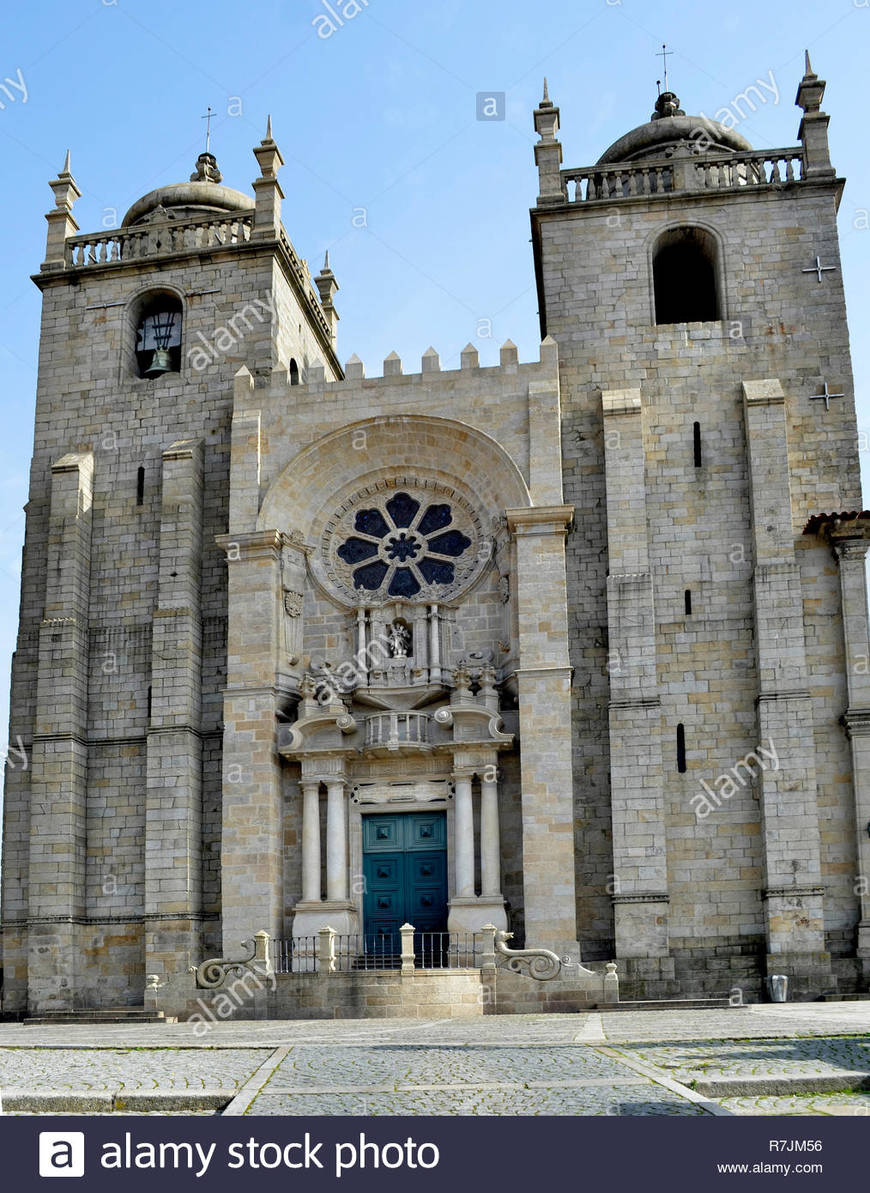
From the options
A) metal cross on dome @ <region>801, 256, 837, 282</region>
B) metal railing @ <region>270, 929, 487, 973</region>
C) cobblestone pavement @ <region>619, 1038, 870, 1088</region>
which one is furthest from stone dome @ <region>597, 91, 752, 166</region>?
cobblestone pavement @ <region>619, 1038, 870, 1088</region>

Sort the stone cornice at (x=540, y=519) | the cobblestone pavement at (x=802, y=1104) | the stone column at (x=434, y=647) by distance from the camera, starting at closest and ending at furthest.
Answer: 1. the cobblestone pavement at (x=802, y=1104)
2. the stone cornice at (x=540, y=519)
3. the stone column at (x=434, y=647)

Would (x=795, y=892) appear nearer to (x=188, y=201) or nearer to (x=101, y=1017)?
(x=101, y=1017)

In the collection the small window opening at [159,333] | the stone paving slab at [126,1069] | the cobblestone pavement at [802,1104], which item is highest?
the small window opening at [159,333]

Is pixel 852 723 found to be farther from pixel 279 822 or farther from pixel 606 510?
pixel 279 822

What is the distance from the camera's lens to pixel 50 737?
2450 centimetres

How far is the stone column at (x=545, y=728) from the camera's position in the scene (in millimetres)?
22000

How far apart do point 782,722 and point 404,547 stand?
288 inches

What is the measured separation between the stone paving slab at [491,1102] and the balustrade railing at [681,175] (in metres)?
20.4

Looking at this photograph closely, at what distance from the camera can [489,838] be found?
75.7ft

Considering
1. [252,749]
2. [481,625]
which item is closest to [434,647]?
[481,625]

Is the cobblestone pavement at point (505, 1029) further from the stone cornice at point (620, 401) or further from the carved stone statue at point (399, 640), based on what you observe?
the stone cornice at point (620, 401)

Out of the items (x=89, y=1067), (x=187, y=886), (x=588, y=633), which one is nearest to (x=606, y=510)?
(x=588, y=633)

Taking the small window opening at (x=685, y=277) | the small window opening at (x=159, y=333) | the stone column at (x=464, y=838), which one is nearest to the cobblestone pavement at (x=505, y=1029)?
the stone column at (x=464, y=838)
